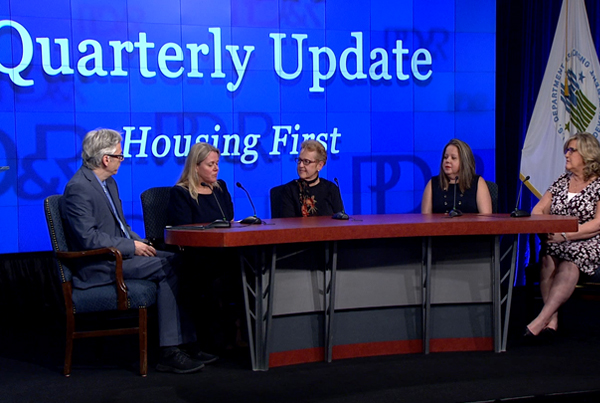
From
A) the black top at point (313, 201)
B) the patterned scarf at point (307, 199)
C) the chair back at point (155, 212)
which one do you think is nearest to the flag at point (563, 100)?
the black top at point (313, 201)

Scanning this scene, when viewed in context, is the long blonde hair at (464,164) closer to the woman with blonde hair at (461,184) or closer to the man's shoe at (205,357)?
the woman with blonde hair at (461,184)

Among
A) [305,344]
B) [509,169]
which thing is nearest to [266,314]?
[305,344]

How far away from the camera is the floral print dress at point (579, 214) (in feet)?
13.0

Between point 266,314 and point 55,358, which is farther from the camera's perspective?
point 55,358

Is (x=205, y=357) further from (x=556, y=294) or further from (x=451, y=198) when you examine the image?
(x=556, y=294)

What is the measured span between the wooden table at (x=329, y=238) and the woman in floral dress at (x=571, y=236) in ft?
1.22

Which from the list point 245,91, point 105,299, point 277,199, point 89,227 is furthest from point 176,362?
point 245,91

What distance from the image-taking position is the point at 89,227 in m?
3.39

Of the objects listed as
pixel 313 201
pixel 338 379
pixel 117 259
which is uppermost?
pixel 313 201

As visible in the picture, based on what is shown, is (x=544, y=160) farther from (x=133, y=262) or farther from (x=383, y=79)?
(x=133, y=262)

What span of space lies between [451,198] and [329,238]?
4.53 ft

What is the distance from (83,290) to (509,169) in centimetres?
392

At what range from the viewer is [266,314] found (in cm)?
342

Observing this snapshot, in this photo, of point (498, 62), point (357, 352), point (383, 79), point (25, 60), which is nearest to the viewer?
point (357, 352)
